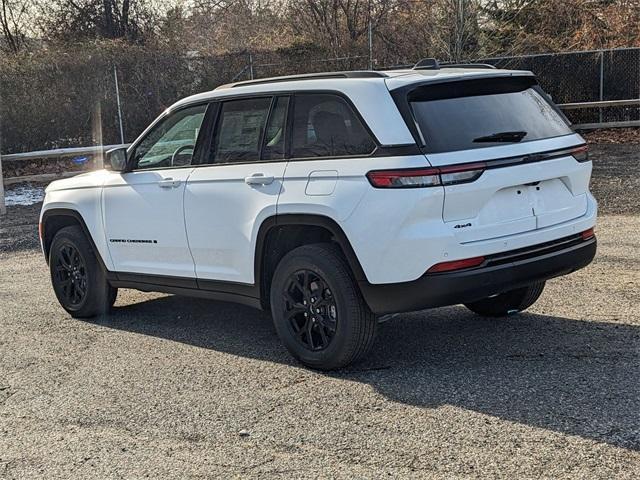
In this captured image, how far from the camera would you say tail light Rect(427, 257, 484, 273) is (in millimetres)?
4516

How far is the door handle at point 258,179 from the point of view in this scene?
518 centimetres

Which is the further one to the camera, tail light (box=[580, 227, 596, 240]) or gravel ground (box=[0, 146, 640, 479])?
tail light (box=[580, 227, 596, 240])

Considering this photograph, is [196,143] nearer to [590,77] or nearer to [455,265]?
[455,265]

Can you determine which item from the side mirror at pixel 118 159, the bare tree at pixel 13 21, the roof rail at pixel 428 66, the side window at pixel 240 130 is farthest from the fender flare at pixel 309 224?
the bare tree at pixel 13 21

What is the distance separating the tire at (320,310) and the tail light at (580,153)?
5.43 feet

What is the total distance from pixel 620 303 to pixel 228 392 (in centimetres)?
323

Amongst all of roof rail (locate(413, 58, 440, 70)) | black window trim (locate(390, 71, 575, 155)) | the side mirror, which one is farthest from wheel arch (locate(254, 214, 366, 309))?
the side mirror

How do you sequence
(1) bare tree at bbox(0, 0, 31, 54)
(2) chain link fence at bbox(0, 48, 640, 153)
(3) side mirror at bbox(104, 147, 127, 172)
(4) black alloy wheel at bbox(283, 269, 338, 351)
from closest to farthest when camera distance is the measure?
(4) black alloy wheel at bbox(283, 269, 338, 351) → (3) side mirror at bbox(104, 147, 127, 172) → (2) chain link fence at bbox(0, 48, 640, 153) → (1) bare tree at bbox(0, 0, 31, 54)

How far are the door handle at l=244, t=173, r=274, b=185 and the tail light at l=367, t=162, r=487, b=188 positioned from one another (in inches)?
35.8

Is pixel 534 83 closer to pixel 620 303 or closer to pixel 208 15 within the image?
pixel 620 303

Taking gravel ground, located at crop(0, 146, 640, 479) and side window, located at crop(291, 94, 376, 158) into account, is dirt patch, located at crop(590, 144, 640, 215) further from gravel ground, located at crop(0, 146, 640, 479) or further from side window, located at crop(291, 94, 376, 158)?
side window, located at crop(291, 94, 376, 158)

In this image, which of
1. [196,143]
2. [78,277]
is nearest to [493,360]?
[196,143]

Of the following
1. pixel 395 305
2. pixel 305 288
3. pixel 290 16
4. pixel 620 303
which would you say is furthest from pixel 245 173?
pixel 290 16

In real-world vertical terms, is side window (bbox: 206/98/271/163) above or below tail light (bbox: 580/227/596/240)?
above
